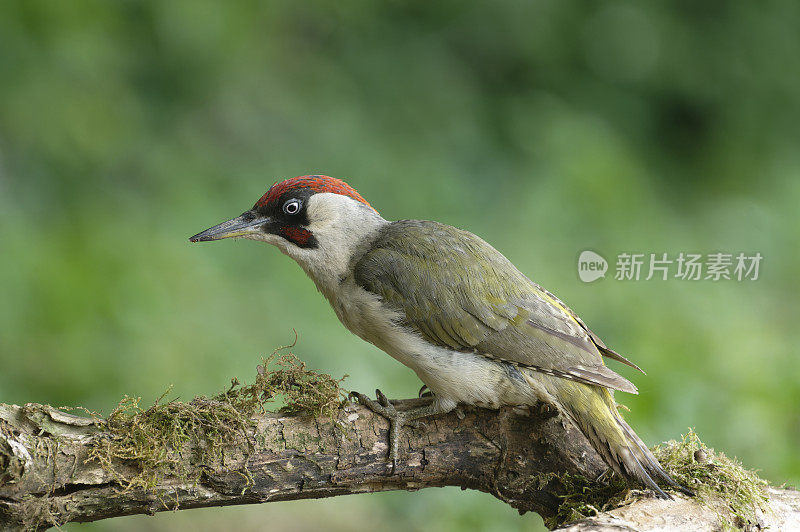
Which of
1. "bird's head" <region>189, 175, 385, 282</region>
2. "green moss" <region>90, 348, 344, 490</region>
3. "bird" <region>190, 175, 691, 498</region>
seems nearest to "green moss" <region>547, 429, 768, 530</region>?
"bird" <region>190, 175, 691, 498</region>

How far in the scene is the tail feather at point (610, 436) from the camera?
298cm

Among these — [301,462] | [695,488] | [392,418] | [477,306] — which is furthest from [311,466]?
[695,488]

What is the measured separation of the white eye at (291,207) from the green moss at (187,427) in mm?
754

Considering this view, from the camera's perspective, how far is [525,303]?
3.33 metres

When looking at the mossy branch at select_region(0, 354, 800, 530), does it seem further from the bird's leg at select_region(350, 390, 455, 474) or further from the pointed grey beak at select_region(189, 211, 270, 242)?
the pointed grey beak at select_region(189, 211, 270, 242)

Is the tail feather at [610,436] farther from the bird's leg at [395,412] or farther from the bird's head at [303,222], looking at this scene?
the bird's head at [303,222]

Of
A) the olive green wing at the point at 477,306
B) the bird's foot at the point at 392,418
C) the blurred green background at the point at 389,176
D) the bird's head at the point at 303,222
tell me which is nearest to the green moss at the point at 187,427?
the bird's foot at the point at 392,418

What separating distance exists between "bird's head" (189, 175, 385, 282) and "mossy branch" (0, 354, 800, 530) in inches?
22.3

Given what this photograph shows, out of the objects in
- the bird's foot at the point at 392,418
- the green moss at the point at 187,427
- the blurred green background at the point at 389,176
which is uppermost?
the blurred green background at the point at 389,176

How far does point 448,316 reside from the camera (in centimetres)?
326

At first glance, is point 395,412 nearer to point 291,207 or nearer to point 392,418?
point 392,418

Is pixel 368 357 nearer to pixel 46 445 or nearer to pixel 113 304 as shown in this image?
pixel 113 304

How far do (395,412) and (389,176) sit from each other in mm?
3964

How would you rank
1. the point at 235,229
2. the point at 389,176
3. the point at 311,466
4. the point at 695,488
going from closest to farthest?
the point at 311,466, the point at 695,488, the point at 235,229, the point at 389,176
